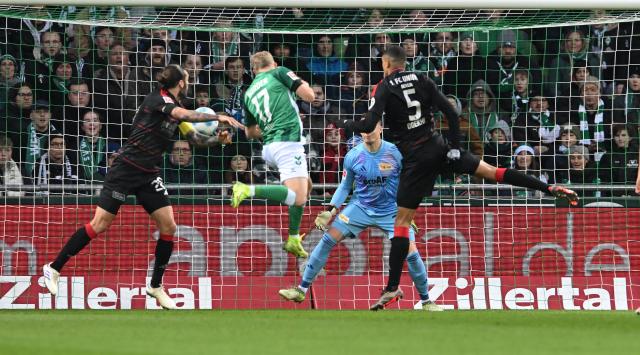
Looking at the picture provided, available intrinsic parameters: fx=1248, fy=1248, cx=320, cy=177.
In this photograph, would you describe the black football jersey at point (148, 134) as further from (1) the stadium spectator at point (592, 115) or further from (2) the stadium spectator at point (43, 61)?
(1) the stadium spectator at point (592, 115)

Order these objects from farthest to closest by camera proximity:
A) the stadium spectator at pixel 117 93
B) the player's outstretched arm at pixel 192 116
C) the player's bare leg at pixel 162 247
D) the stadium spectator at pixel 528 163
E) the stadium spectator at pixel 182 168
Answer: the stadium spectator at pixel 528 163, the stadium spectator at pixel 182 168, the stadium spectator at pixel 117 93, the player's bare leg at pixel 162 247, the player's outstretched arm at pixel 192 116

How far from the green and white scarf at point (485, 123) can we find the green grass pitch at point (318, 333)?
4846 mm

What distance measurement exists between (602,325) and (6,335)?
4370mm

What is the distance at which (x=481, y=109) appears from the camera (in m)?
15.9

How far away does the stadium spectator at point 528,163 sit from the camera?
15570 millimetres

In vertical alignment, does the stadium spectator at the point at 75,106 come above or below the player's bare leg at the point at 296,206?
above

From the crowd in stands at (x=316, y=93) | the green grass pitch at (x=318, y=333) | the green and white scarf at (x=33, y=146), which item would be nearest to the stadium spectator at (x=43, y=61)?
the crowd in stands at (x=316, y=93)

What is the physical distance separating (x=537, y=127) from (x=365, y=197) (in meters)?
3.92

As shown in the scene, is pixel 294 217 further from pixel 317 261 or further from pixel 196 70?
pixel 196 70

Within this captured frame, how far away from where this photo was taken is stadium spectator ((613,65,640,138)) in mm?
15977

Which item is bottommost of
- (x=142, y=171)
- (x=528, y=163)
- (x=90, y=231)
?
(x=90, y=231)

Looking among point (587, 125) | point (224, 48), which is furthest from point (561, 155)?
point (224, 48)

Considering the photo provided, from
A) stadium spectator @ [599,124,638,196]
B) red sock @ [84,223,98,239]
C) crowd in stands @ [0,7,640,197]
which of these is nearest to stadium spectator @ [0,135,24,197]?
crowd in stands @ [0,7,640,197]

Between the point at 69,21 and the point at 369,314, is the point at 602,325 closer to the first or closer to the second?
the point at 369,314
